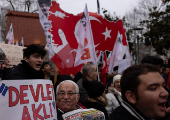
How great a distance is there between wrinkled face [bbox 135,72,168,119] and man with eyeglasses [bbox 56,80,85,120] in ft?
4.49

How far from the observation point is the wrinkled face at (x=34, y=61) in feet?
12.0

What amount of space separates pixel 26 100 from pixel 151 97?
1168mm

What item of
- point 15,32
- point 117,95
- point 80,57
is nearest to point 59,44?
point 80,57

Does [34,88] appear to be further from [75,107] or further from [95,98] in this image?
[95,98]

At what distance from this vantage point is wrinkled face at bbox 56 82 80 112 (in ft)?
9.74

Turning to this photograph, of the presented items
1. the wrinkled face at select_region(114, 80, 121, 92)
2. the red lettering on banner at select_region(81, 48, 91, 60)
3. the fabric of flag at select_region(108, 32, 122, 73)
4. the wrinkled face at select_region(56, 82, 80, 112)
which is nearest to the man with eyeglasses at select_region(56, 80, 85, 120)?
the wrinkled face at select_region(56, 82, 80, 112)

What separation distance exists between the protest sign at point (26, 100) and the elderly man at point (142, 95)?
86cm

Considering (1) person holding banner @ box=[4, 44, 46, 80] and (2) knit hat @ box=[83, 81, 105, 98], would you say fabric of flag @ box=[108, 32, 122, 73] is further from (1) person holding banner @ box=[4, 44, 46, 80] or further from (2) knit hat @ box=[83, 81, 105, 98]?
(1) person holding banner @ box=[4, 44, 46, 80]

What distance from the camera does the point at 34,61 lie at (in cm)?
367

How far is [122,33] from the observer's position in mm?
8539

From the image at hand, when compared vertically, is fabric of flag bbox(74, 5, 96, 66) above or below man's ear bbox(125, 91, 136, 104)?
above

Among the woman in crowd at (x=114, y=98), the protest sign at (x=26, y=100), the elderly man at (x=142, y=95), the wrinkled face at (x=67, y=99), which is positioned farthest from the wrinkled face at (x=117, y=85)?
the elderly man at (x=142, y=95)

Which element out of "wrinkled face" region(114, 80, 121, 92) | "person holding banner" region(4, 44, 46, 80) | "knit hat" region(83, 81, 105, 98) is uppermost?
"person holding banner" region(4, 44, 46, 80)

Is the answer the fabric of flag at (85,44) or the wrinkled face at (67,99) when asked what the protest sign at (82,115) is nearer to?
the wrinkled face at (67,99)
